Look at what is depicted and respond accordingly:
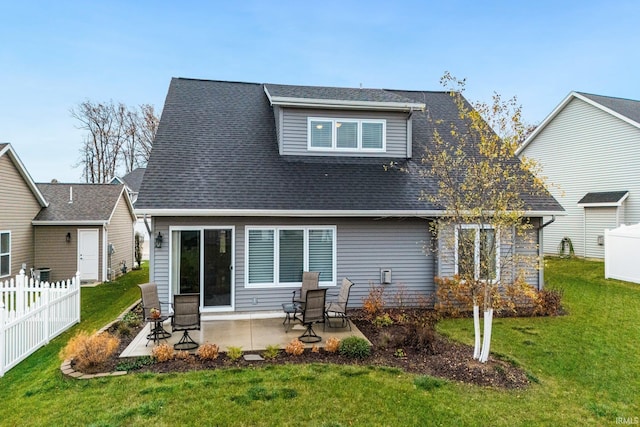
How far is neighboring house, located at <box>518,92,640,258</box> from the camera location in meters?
16.5

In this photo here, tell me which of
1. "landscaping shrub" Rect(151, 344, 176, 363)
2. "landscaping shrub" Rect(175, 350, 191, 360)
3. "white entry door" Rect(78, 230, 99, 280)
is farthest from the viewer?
"white entry door" Rect(78, 230, 99, 280)

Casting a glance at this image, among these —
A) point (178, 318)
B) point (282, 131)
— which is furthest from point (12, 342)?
Answer: point (282, 131)

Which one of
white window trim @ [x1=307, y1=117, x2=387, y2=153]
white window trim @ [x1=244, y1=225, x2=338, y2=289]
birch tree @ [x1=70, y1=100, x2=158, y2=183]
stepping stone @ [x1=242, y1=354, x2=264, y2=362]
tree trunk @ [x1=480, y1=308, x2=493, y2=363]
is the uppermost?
birch tree @ [x1=70, y1=100, x2=158, y2=183]

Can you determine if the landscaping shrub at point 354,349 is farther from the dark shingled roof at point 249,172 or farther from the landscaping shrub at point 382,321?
the dark shingled roof at point 249,172

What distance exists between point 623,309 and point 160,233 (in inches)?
480

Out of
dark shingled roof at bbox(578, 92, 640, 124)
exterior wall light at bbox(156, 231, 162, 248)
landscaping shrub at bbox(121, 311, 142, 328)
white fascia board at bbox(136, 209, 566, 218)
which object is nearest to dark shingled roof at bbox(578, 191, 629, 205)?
dark shingled roof at bbox(578, 92, 640, 124)

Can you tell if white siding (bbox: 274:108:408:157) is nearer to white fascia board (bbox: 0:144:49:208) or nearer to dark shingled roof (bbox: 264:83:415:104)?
dark shingled roof (bbox: 264:83:415:104)

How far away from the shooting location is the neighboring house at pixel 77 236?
50.8 ft

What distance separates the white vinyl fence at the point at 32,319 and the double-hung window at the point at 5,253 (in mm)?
6654

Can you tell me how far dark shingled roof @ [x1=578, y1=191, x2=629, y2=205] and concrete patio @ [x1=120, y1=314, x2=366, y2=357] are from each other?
1507 centimetres

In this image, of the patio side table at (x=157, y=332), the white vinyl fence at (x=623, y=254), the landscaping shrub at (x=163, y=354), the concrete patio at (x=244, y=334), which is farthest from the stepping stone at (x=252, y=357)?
the white vinyl fence at (x=623, y=254)

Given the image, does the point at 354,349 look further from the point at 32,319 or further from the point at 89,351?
the point at 32,319

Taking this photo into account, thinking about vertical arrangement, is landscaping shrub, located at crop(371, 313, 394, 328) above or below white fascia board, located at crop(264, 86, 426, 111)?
below

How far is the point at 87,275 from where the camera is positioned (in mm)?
15875
